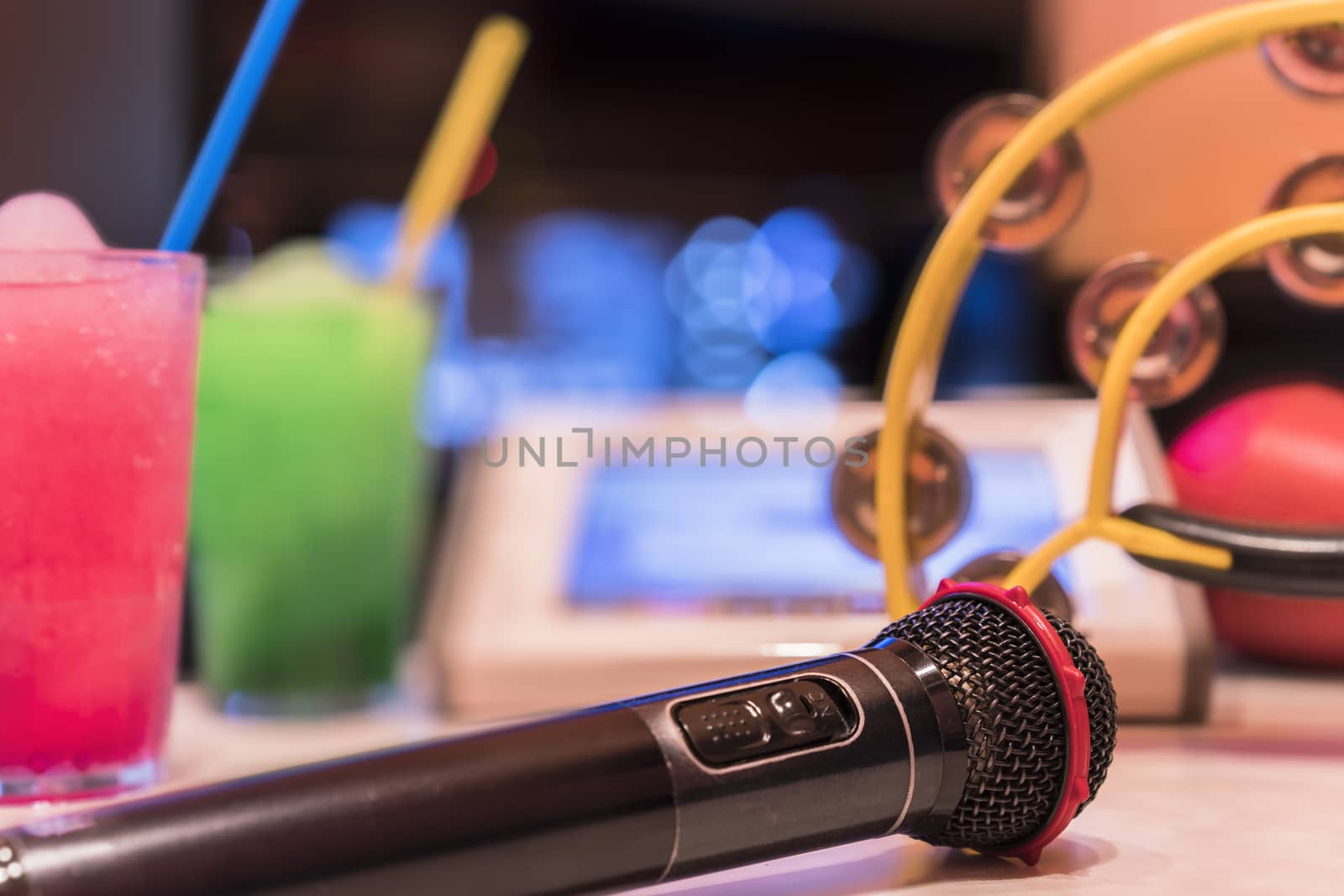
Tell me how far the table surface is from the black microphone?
0.8 inches

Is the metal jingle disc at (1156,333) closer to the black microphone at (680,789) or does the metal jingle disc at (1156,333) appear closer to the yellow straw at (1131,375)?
the yellow straw at (1131,375)

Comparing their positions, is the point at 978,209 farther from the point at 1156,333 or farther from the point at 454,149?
the point at 454,149

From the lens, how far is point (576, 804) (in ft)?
1.21

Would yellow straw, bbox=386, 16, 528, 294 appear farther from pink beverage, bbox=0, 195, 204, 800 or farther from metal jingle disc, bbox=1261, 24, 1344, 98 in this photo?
metal jingle disc, bbox=1261, 24, 1344, 98

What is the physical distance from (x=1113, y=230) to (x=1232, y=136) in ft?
0.33

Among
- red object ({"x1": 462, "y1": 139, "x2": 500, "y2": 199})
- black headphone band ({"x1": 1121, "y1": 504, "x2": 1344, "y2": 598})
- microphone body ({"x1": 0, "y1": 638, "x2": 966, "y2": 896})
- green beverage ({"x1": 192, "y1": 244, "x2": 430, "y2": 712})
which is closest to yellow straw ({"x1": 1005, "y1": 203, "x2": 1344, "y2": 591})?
black headphone band ({"x1": 1121, "y1": 504, "x2": 1344, "y2": 598})

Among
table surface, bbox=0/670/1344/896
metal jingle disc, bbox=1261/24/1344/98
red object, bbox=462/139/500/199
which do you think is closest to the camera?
table surface, bbox=0/670/1344/896

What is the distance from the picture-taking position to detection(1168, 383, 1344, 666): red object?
2.35ft

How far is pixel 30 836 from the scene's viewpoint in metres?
0.33

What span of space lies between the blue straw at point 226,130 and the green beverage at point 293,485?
11cm

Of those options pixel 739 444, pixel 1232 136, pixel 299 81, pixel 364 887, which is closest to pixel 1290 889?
pixel 364 887

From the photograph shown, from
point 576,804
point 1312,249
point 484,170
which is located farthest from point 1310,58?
point 484,170

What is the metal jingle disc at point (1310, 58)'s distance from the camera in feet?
1.76

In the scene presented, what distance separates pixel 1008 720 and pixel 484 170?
7.45 feet
